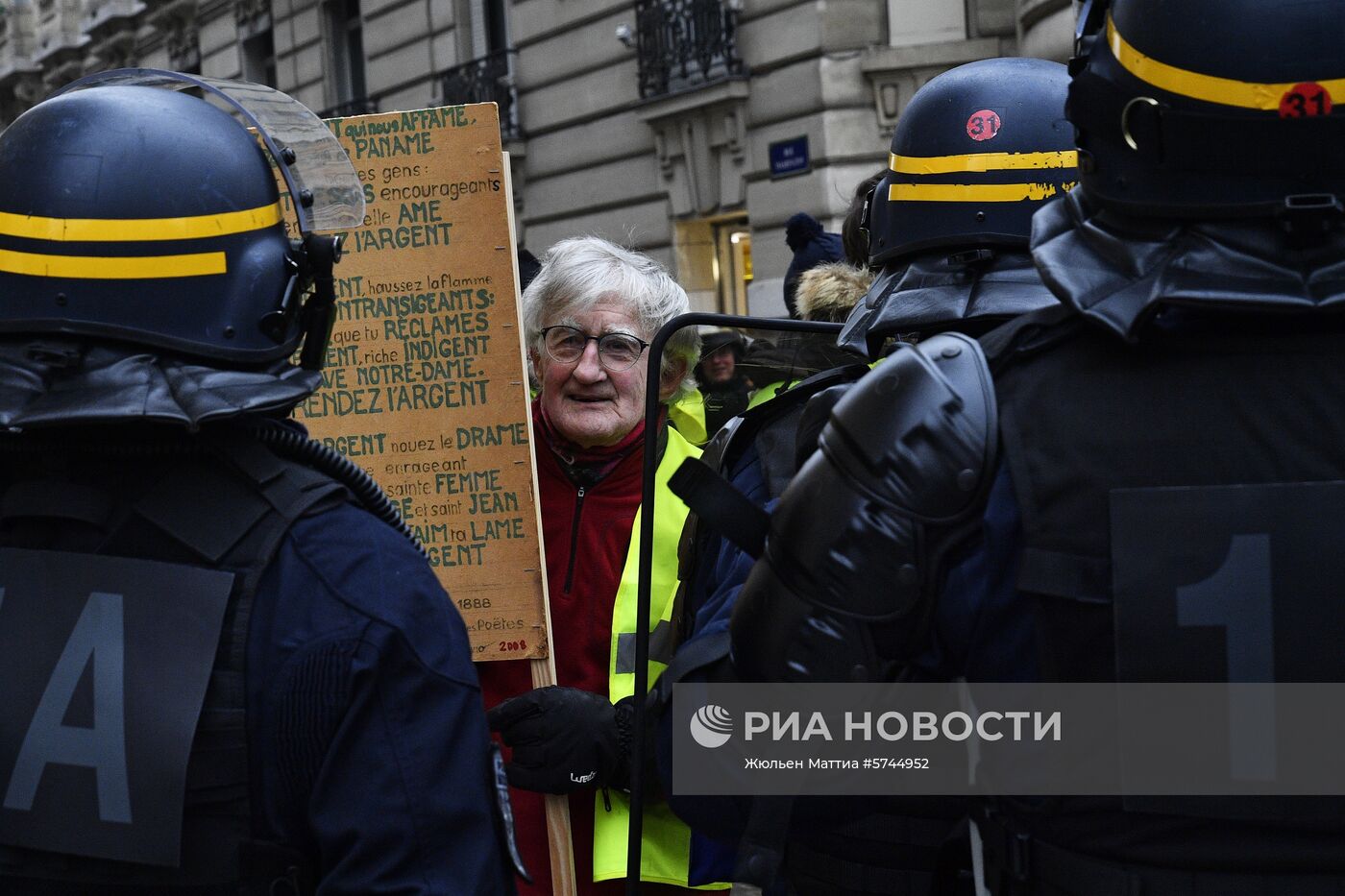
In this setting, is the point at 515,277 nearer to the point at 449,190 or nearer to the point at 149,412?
the point at 449,190

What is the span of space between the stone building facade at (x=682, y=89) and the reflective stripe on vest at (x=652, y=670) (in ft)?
24.6

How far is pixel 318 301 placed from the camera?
77.7 inches

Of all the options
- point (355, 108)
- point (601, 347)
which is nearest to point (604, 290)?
point (601, 347)

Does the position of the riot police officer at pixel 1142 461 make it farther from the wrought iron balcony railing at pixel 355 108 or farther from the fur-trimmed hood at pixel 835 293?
the wrought iron balcony railing at pixel 355 108

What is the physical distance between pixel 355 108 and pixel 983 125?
16.4 metres

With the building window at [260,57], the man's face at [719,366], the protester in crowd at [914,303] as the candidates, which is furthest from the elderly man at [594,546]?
the building window at [260,57]

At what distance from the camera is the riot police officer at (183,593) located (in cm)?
166

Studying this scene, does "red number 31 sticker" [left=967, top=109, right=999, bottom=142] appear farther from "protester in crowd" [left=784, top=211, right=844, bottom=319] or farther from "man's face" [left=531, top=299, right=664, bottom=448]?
"protester in crowd" [left=784, top=211, right=844, bottom=319]

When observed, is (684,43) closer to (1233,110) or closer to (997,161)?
(997,161)

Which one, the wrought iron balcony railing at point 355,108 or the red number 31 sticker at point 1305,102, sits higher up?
the wrought iron balcony railing at point 355,108

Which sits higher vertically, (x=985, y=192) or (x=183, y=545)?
(x=985, y=192)

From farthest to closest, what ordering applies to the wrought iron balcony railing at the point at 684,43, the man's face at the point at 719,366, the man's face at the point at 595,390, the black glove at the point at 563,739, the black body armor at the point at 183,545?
the wrought iron balcony railing at the point at 684,43 < the man's face at the point at 719,366 < the man's face at the point at 595,390 < the black glove at the point at 563,739 < the black body armor at the point at 183,545

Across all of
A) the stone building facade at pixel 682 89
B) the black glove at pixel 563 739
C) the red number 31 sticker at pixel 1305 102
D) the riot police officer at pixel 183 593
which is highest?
the stone building facade at pixel 682 89

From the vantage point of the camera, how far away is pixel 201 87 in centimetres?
205
